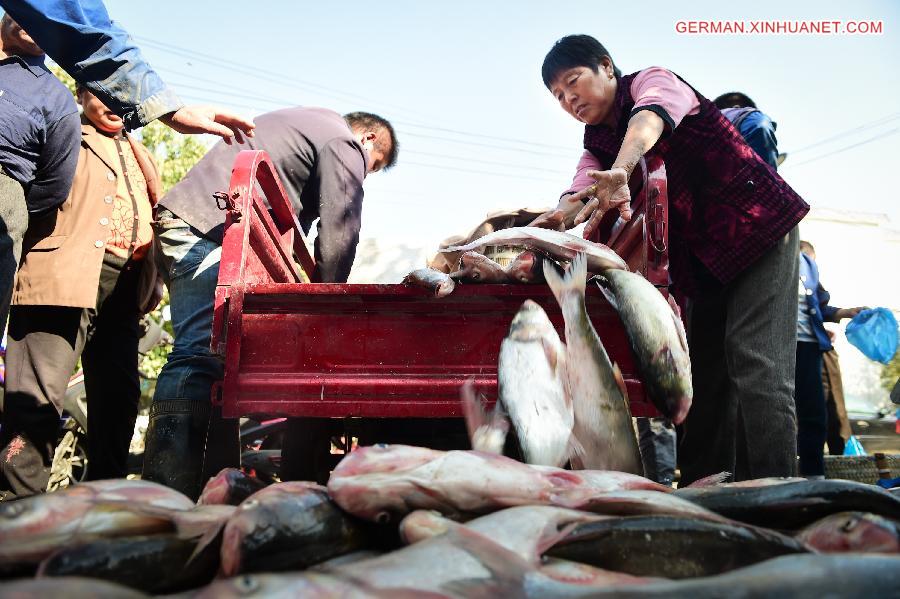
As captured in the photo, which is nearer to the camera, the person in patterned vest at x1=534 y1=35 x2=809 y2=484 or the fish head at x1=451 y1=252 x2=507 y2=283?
the fish head at x1=451 y1=252 x2=507 y2=283

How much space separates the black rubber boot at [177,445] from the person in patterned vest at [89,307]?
3.67 feet

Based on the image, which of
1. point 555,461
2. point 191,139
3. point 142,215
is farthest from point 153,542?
point 191,139

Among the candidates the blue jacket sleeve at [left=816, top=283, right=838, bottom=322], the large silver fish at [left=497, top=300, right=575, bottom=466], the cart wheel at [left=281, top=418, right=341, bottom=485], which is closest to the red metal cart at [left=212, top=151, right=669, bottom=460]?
the large silver fish at [left=497, top=300, right=575, bottom=466]

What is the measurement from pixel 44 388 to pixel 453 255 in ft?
6.93

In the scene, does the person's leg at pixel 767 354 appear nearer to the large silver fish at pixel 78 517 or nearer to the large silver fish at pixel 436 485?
the large silver fish at pixel 436 485

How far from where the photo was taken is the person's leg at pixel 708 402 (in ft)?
11.2

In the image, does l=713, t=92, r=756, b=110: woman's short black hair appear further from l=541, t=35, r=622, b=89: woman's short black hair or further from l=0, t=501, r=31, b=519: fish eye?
l=0, t=501, r=31, b=519: fish eye

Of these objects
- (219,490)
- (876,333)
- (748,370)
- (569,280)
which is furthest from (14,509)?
(876,333)

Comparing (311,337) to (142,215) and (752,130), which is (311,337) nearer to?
(142,215)

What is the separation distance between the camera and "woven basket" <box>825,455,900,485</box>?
463 centimetres

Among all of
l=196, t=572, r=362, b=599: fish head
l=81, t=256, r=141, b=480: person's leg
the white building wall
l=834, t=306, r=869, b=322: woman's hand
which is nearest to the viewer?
l=196, t=572, r=362, b=599: fish head

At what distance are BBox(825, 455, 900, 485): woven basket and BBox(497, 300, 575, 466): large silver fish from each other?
3424mm

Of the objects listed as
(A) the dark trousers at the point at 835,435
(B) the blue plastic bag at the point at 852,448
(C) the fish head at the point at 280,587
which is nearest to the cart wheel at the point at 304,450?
(C) the fish head at the point at 280,587

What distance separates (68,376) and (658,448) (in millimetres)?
3989
